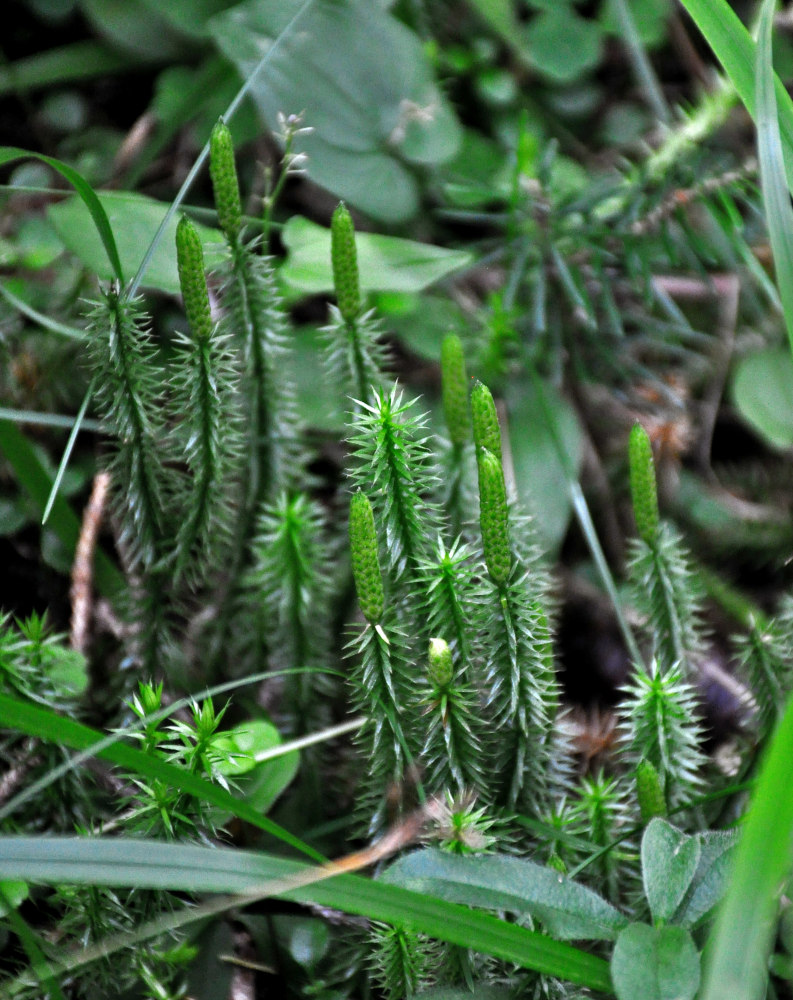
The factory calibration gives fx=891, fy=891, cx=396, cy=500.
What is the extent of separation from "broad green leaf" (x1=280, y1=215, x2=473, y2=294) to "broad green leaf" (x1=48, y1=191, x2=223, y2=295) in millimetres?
121

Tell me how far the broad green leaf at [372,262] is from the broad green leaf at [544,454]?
0.84ft

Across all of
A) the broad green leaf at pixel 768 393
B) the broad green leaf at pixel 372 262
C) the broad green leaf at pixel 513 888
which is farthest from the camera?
the broad green leaf at pixel 768 393

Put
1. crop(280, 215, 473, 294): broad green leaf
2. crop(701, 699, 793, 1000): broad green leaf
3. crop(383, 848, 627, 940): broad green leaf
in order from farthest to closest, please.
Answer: crop(280, 215, 473, 294): broad green leaf, crop(383, 848, 627, 940): broad green leaf, crop(701, 699, 793, 1000): broad green leaf

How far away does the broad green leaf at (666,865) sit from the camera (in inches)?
29.5

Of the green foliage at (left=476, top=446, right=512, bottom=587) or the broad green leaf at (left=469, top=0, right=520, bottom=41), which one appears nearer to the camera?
the green foliage at (left=476, top=446, right=512, bottom=587)

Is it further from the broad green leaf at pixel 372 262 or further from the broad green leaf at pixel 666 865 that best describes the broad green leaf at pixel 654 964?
the broad green leaf at pixel 372 262

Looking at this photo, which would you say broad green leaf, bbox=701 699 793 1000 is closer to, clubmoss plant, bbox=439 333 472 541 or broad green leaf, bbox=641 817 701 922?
broad green leaf, bbox=641 817 701 922

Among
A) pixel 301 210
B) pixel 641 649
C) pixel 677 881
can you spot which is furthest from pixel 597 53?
pixel 677 881

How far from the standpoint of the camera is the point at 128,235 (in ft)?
3.62

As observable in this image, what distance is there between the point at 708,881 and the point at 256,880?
15.8 inches

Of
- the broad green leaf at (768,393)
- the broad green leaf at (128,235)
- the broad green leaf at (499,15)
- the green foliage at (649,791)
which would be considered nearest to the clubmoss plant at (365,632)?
the green foliage at (649,791)

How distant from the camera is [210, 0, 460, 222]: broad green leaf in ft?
4.49

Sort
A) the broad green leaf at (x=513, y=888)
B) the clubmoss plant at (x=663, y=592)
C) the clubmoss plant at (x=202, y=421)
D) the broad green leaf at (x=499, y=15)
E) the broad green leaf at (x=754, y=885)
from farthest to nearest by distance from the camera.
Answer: the broad green leaf at (x=499, y=15) < the clubmoss plant at (x=663, y=592) < the clubmoss plant at (x=202, y=421) < the broad green leaf at (x=513, y=888) < the broad green leaf at (x=754, y=885)

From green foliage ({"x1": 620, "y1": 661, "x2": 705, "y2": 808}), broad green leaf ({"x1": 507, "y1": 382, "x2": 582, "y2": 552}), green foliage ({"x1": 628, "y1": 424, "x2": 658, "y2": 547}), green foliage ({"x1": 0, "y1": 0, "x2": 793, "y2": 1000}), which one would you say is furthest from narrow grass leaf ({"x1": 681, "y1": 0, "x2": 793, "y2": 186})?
green foliage ({"x1": 620, "y1": 661, "x2": 705, "y2": 808})
